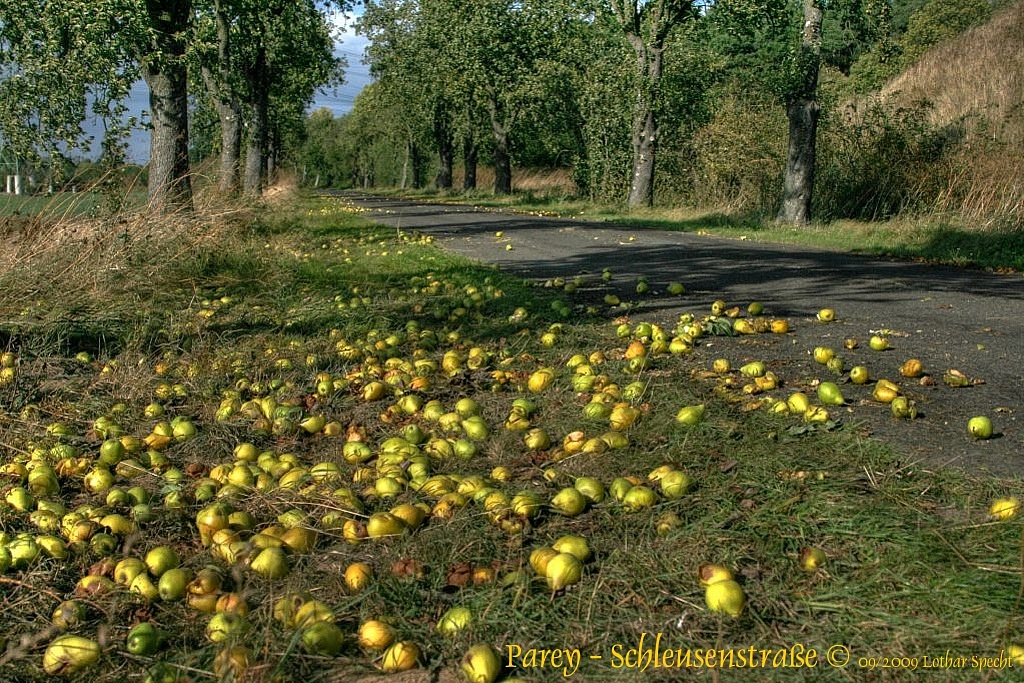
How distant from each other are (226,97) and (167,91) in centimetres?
415

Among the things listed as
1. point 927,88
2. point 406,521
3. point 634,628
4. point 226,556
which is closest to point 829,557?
point 634,628

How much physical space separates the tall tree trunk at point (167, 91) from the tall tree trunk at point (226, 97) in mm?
781

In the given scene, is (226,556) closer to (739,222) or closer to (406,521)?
(406,521)

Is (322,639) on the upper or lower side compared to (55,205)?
lower

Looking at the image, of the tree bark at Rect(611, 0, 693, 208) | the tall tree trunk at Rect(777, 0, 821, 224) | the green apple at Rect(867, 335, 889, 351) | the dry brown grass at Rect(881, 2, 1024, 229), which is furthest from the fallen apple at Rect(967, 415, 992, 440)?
the tree bark at Rect(611, 0, 693, 208)

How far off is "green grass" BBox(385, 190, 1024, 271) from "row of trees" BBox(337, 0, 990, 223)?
1317 millimetres

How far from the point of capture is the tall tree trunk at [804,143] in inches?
639

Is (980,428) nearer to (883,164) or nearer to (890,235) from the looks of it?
(890,235)

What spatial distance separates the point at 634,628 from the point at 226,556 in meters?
1.37

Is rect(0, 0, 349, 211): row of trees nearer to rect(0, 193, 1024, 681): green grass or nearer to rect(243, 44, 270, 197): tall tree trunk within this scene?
rect(0, 193, 1024, 681): green grass

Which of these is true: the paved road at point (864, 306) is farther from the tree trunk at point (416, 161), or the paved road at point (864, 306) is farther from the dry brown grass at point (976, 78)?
the tree trunk at point (416, 161)

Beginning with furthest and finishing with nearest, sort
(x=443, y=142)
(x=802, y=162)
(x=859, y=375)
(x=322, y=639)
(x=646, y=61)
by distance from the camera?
(x=443, y=142) < (x=646, y=61) < (x=802, y=162) < (x=859, y=375) < (x=322, y=639)

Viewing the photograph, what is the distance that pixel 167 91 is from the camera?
39.6ft

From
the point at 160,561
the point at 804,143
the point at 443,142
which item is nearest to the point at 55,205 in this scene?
the point at 160,561
